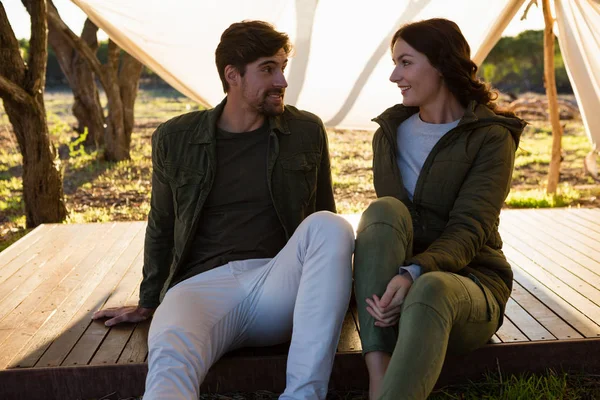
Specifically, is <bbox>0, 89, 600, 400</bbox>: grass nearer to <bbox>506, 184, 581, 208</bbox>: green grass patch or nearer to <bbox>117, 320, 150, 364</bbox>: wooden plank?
<bbox>506, 184, 581, 208</bbox>: green grass patch

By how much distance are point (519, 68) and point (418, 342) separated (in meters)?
14.2

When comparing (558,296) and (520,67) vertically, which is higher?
(558,296)

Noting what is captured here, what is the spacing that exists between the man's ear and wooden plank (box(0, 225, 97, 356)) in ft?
3.57

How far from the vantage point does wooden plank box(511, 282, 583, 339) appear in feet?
8.13

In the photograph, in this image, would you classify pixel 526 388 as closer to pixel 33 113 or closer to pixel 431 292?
pixel 431 292

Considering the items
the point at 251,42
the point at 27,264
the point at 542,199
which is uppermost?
the point at 251,42

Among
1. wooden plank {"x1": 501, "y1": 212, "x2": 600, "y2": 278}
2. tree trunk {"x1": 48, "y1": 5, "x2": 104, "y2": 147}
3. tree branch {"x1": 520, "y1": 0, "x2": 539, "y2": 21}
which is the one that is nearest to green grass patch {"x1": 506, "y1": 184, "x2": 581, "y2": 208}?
wooden plank {"x1": 501, "y1": 212, "x2": 600, "y2": 278}

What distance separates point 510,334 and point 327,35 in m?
2.42

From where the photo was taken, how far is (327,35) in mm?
4387

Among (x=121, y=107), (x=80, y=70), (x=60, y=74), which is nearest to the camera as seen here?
(x=121, y=107)

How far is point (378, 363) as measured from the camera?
197 cm

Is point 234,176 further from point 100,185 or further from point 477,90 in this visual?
point 100,185

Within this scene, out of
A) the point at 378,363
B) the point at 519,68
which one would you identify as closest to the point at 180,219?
the point at 378,363

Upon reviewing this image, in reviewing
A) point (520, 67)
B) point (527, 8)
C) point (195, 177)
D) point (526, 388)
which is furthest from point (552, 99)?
point (520, 67)
